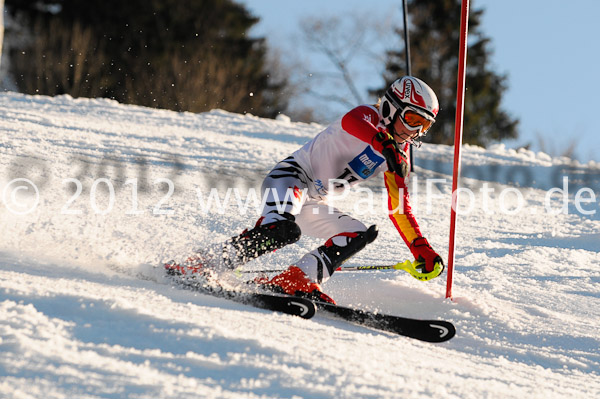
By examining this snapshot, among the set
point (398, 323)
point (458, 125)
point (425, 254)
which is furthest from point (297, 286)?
point (458, 125)

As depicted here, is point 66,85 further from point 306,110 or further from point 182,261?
point 182,261

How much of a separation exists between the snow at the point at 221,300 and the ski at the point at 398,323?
2.2 inches

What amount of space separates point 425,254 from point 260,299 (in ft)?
3.16

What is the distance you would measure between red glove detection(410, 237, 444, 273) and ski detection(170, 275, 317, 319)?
795mm

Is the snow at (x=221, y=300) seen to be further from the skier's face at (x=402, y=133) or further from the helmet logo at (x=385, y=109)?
the helmet logo at (x=385, y=109)

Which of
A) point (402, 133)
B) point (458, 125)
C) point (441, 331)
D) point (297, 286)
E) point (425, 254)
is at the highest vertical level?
point (458, 125)

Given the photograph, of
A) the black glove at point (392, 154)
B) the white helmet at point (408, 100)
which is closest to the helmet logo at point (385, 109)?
the white helmet at point (408, 100)

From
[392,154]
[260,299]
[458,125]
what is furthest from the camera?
[458,125]

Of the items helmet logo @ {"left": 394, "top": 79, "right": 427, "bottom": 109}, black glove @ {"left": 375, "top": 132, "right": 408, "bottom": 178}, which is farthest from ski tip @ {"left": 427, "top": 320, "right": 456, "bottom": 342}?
helmet logo @ {"left": 394, "top": 79, "right": 427, "bottom": 109}

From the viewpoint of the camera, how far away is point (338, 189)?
421 centimetres

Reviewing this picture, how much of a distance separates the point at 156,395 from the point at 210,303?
1.30 meters

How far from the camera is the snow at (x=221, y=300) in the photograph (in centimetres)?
234

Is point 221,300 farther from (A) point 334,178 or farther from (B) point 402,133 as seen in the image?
(B) point 402,133

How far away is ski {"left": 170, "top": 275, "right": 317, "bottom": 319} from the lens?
3418mm
